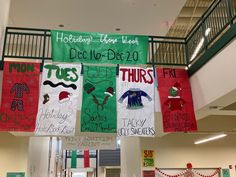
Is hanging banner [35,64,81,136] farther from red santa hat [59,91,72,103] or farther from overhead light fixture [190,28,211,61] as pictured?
overhead light fixture [190,28,211,61]

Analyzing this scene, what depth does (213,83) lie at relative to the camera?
16.5 feet

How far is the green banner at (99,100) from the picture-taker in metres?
5.34

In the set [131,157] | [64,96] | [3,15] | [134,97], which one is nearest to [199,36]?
[134,97]

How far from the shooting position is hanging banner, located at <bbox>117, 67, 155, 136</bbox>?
210 inches

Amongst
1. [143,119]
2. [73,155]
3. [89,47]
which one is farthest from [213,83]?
[73,155]

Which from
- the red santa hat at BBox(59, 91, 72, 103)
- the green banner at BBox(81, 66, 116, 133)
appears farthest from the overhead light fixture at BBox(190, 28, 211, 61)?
the red santa hat at BBox(59, 91, 72, 103)

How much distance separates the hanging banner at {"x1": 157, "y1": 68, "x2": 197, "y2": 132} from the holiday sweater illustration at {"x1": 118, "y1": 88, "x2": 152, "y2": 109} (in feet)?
1.34

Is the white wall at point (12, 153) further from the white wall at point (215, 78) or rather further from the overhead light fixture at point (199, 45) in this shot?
the overhead light fixture at point (199, 45)

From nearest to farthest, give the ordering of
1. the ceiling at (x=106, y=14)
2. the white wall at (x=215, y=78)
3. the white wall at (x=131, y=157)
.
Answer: the white wall at (x=215, y=78) < the ceiling at (x=106, y=14) < the white wall at (x=131, y=157)

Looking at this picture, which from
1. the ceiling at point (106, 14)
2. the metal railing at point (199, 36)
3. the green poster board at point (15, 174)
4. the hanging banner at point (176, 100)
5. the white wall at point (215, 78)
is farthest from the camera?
the ceiling at point (106, 14)

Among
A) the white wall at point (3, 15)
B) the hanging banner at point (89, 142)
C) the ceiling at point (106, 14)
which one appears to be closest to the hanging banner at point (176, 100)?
the hanging banner at point (89, 142)

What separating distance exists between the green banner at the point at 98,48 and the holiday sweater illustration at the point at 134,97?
635mm

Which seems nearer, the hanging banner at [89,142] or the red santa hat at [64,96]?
the red santa hat at [64,96]

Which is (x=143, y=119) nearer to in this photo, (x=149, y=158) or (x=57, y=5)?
(x=149, y=158)
